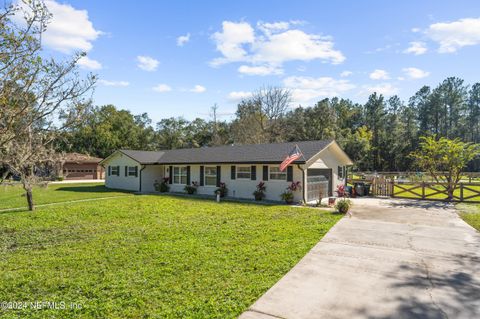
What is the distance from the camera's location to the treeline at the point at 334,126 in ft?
140

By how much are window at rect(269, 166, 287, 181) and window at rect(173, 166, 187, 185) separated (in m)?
7.62

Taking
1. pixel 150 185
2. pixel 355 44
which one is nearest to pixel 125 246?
pixel 355 44

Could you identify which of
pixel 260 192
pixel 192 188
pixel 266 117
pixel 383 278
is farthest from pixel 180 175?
pixel 266 117

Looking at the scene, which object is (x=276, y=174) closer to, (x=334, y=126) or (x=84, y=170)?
(x=334, y=126)

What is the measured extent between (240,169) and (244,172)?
380mm

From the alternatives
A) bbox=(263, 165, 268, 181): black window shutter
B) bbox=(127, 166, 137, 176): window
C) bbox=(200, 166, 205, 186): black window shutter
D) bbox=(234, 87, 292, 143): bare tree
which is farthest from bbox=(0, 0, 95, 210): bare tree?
bbox=(234, 87, 292, 143): bare tree

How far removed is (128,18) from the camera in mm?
11297

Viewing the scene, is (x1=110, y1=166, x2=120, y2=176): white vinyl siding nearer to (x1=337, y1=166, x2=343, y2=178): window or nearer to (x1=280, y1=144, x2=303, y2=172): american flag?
(x1=280, y1=144, x2=303, y2=172): american flag

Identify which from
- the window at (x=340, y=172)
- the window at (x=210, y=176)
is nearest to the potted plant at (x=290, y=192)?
the window at (x=210, y=176)

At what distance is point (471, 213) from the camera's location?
1262 cm

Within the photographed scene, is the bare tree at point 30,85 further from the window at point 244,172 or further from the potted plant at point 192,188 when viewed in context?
the potted plant at point 192,188

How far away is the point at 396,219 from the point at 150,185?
18.7 m

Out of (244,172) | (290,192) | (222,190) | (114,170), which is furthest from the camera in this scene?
(114,170)

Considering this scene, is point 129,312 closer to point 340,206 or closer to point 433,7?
point 340,206
